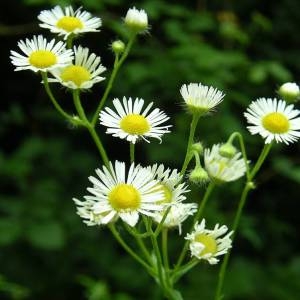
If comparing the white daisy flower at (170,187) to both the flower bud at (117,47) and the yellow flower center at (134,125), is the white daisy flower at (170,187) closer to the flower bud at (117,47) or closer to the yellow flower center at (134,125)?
the yellow flower center at (134,125)

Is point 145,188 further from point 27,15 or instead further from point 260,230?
point 27,15

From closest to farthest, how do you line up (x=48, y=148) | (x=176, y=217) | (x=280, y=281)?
(x=176, y=217) < (x=280, y=281) < (x=48, y=148)

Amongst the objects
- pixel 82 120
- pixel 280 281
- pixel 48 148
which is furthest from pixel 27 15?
pixel 82 120

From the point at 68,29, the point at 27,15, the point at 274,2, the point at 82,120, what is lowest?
the point at 82,120

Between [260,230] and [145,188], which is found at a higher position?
[260,230]

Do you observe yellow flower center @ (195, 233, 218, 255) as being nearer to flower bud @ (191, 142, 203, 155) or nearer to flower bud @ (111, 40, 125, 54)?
flower bud @ (191, 142, 203, 155)

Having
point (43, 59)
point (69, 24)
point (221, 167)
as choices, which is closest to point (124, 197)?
point (221, 167)

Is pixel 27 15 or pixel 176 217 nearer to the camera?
pixel 176 217

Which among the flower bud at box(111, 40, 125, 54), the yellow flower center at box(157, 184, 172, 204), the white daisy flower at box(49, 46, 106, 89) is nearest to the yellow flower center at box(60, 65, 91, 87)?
the white daisy flower at box(49, 46, 106, 89)
